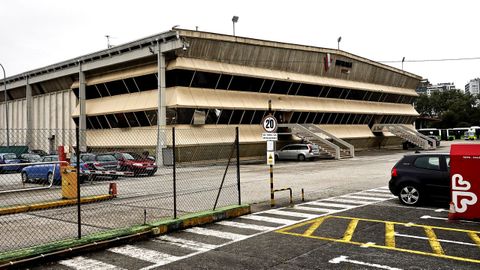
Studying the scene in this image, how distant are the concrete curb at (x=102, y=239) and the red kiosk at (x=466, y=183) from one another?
17.7 feet

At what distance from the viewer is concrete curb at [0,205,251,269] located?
23.7 ft

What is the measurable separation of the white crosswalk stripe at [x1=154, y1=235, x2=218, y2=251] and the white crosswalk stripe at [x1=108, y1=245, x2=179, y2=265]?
634 mm

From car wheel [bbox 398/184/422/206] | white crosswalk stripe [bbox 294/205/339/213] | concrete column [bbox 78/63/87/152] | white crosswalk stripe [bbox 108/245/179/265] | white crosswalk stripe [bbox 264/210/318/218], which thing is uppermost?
concrete column [bbox 78/63/87/152]

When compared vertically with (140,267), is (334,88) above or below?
above

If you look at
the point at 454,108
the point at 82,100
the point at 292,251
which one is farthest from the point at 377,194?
the point at 454,108

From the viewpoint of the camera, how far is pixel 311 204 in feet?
43.3

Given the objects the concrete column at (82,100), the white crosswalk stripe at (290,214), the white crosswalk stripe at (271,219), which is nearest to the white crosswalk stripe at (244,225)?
the white crosswalk stripe at (271,219)

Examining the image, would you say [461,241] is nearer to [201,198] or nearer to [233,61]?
[201,198]

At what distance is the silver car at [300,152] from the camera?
3719cm

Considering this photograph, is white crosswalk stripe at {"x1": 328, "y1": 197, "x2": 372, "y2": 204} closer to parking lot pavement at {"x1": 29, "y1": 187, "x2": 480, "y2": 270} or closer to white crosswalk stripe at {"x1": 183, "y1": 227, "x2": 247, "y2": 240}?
parking lot pavement at {"x1": 29, "y1": 187, "x2": 480, "y2": 270}

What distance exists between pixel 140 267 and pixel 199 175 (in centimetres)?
775

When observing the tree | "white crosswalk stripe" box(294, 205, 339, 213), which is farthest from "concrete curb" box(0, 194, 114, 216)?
the tree

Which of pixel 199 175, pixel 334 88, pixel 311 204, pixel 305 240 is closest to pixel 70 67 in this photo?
pixel 334 88

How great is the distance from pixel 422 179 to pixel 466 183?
6.73ft
